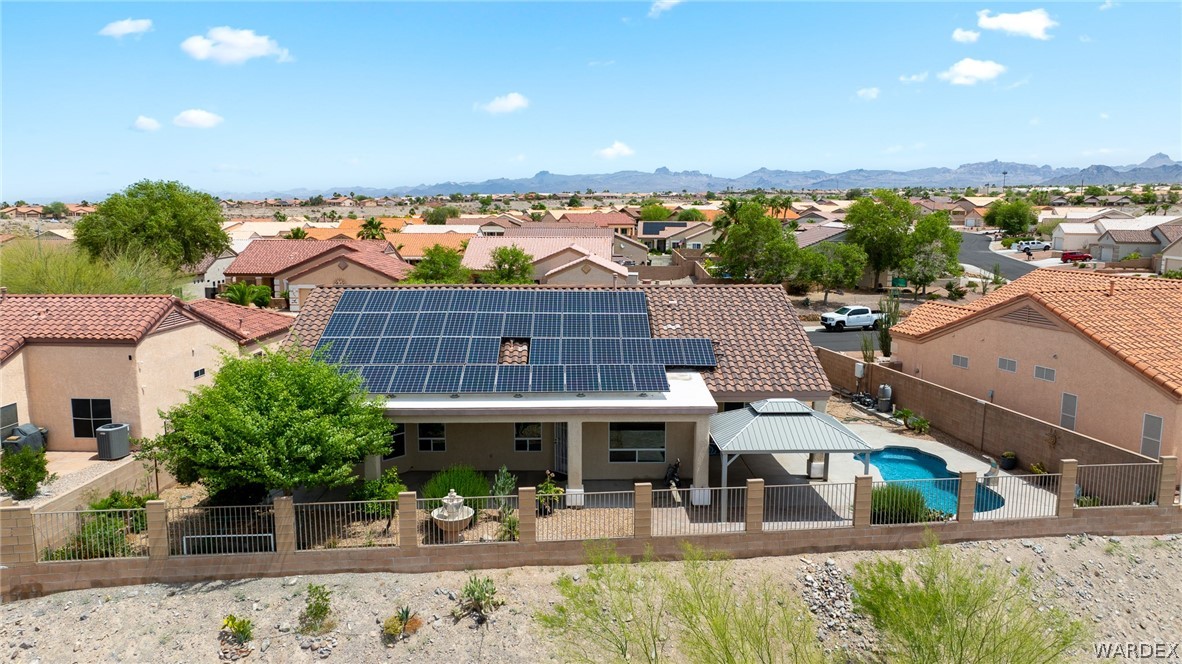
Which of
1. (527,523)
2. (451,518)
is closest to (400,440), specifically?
(451,518)

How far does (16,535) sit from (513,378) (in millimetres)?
10940

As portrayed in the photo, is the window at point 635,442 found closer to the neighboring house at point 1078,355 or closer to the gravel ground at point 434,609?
the gravel ground at point 434,609

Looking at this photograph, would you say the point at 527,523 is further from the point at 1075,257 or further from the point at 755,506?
the point at 1075,257

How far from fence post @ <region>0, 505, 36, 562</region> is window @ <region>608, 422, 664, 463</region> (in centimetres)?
1290

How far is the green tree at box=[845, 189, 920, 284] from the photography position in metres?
60.3

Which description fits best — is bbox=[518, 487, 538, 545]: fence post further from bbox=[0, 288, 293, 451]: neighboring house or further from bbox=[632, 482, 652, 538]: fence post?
bbox=[0, 288, 293, 451]: neighboring house

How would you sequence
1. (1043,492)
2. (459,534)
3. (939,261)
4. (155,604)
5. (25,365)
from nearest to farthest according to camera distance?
(155,604), (459,534), (1043,492), (25,365), (939,261)

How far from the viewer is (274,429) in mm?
16422

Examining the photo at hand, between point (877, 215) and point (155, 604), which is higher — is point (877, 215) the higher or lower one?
the higher one

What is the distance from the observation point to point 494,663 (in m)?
15.0

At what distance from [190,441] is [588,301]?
39.3ft

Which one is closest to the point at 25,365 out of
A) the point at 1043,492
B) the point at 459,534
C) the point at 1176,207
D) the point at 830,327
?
the point at 459,534

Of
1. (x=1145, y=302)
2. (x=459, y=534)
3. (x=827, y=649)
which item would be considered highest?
(x=1145, y=302)

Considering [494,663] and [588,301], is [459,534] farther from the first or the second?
[588,301]
